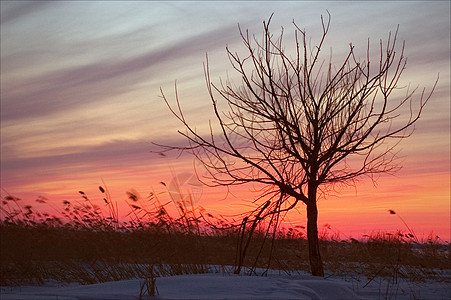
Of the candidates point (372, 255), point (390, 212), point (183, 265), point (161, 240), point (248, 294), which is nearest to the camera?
point (248, 294)

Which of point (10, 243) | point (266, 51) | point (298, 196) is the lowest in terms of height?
point (10, 243)

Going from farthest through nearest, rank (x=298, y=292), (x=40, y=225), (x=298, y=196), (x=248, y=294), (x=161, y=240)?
(x=40, y=225) → (x=161, y=240) → (x=298, y=196) → (x=298, y=292) → (x=248, y=294)

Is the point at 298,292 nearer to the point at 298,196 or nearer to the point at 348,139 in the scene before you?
the point at 298,196

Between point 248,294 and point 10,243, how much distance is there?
235 inches

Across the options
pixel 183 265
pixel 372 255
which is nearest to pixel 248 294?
pixel 183 265

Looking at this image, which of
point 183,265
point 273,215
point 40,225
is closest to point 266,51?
point 273,215

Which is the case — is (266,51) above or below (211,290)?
above

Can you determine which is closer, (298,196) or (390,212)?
(298,196)

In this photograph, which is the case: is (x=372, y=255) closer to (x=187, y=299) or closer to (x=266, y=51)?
(x=266, y=51)

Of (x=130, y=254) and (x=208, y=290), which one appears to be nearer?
(x=208, y=290)

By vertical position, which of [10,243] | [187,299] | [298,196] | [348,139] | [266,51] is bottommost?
[187,299]

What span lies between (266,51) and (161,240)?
407 cm

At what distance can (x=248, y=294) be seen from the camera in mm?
4770

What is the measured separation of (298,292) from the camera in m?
5.11
